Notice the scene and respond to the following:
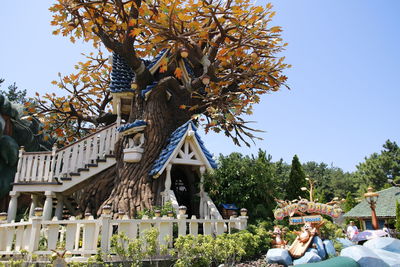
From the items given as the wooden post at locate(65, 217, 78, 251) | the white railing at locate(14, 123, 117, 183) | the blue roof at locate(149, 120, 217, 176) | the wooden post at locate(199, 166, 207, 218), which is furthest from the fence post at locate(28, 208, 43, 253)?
the white railing at locate(14, 123, 117, 183)

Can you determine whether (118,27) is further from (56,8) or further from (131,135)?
A: (131,135)

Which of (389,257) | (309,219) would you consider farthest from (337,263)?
(389,257)

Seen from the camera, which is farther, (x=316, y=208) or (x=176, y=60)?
(x=176, y=60)

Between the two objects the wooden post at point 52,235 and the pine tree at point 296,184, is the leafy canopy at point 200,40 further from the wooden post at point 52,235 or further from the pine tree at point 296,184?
the wooden post at point 52,235

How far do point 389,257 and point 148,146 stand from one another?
24.6 ft

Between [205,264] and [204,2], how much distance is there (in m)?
8.17

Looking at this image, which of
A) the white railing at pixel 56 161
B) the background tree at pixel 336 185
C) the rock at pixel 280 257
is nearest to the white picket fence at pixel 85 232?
the rock at pixel 280 257

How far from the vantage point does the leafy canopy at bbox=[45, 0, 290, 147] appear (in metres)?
10.1

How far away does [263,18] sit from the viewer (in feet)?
38.3

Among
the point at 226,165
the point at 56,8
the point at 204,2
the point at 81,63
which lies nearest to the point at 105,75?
the point at 81,63

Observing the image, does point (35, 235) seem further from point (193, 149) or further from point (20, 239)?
point (193, 149)

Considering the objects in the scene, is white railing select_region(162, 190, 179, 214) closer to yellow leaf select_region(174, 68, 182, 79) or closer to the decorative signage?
the decorative signage

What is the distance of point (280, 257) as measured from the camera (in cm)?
625

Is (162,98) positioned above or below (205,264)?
above
